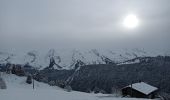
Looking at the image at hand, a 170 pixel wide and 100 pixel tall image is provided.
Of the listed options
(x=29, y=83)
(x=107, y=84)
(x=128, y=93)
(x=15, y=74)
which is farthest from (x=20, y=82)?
(x=107, y=84)

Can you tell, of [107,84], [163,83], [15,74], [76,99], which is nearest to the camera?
[76,99]

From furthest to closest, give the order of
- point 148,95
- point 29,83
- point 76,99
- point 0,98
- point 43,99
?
point 29,83 → point 148,95 → point 76,99 → point 43,99 → point 0,98

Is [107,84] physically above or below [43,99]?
below

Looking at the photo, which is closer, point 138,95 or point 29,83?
point 138,95

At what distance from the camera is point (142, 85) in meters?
87.3

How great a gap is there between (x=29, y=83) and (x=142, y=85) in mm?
42385

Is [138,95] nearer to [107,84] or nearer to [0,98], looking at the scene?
[0,98]

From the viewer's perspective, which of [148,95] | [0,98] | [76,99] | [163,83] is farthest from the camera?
[163,83]

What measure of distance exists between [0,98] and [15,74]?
95408mm

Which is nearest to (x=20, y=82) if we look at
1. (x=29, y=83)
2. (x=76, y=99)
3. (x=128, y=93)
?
(x=29, y=83)

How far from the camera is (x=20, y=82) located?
10731 centimetres

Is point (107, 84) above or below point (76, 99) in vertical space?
below

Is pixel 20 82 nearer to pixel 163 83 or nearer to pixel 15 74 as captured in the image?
pixel 15 74

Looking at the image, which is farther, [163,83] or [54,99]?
[163,83]
